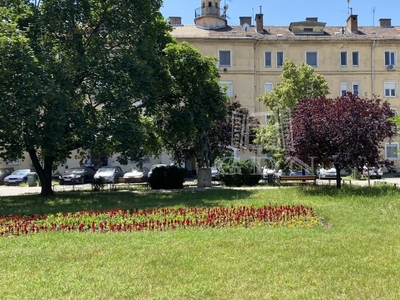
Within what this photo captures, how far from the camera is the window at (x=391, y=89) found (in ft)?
132

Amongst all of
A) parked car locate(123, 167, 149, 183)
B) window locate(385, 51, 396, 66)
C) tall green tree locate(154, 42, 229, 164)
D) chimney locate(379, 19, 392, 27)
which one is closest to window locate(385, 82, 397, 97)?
window locate(385, 51, 396, 66)

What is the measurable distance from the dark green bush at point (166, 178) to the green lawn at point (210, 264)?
500 inches

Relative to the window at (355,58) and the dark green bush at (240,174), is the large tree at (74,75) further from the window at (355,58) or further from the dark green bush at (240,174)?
the window at (355,58)

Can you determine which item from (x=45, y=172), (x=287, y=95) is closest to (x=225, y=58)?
(x=287, y=95)

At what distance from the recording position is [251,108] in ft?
128

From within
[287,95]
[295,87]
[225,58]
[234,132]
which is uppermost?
[225,58]

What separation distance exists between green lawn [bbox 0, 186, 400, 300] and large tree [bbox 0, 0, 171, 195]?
A: 25.7 feet

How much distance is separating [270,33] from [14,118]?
103 feet

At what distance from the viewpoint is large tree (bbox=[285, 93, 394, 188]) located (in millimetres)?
15727

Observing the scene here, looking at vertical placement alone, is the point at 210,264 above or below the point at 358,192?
below

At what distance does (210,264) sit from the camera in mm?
5988

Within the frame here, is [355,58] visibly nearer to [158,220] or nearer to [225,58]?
[225,58]

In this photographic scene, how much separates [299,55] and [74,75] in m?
28.1

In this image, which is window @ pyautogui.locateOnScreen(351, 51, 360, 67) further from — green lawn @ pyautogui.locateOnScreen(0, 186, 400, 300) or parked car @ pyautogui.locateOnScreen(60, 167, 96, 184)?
green lawn @ pyautogui.locateOnScreen(0, 186, 400, 300)
